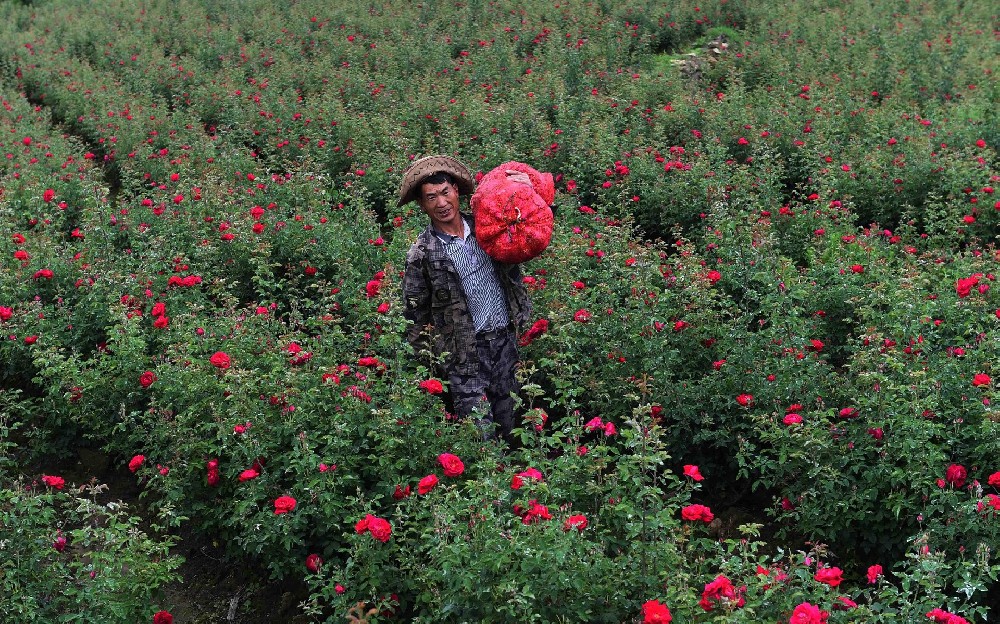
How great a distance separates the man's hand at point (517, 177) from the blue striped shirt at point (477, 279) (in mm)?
320

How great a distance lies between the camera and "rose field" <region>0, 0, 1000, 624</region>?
2996 mm

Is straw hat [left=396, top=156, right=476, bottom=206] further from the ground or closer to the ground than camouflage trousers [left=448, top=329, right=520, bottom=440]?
further from the ground

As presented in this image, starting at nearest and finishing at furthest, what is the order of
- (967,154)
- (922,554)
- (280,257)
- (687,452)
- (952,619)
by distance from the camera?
(952,619), (922,554), (687,452), (280,257), (967,154)

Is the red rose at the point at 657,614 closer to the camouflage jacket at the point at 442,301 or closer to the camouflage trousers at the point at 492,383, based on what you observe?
the camouflage trousers at the point at 492,383

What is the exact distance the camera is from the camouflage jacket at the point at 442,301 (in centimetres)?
404

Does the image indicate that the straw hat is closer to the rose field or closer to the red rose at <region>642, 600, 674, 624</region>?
the rose field

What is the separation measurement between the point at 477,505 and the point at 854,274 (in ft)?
9.41

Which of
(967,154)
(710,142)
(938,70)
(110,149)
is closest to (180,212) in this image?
(110,149)

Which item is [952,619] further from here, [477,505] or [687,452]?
[687,452]

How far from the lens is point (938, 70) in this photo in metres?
9.16

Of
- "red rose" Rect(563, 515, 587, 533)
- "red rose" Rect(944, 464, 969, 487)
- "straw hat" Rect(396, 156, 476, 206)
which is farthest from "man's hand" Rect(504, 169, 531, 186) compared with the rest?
"red rose" Rect(944, 464, 969, 487)

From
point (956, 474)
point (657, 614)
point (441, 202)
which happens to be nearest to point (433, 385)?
point (441, 202)

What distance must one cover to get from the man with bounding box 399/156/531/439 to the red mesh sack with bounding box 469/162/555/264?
13 centimetres

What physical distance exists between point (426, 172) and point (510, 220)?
0.46m
